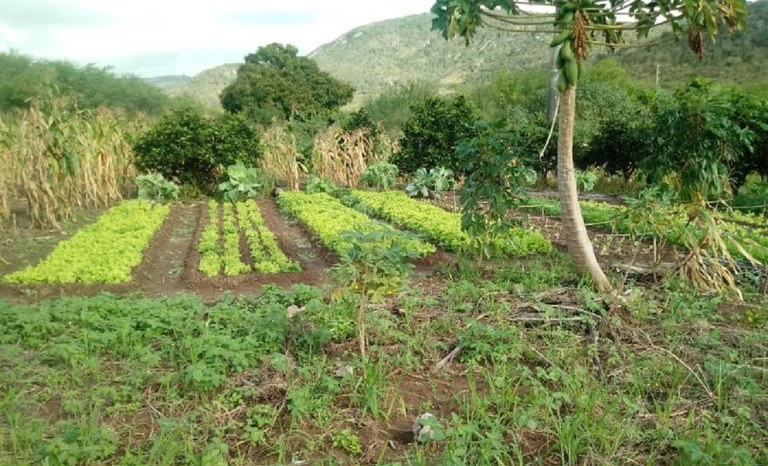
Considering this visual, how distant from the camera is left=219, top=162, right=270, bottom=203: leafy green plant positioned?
13.5 metres

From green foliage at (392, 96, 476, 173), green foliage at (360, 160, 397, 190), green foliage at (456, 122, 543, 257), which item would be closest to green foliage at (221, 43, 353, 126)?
green foliage at (392, 96, 476, 173)

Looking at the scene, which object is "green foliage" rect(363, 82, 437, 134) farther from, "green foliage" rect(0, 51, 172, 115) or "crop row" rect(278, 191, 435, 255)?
"crop row" rect(278, 191, 435, 255)

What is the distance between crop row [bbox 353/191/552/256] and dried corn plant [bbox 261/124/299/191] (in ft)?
9.39

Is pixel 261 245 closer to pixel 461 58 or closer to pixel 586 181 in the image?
pixel 586 181

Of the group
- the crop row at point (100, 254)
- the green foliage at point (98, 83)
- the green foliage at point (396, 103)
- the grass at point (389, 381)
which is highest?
the green foliage at point (98, 83)

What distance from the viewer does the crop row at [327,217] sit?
786 cm

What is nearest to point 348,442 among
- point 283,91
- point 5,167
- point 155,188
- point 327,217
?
point 327,217

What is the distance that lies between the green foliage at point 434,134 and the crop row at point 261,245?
17.9ft

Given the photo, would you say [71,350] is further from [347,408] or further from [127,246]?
[127,246]

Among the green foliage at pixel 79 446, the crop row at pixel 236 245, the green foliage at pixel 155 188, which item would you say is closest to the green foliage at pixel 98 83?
the green foliage at pixel 155 188

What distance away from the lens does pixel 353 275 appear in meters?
4.21

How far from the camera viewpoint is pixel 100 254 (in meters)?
7.59

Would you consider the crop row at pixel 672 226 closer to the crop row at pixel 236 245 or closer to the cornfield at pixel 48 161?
the crop row at pixel 236 245

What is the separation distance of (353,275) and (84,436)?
1924mm
